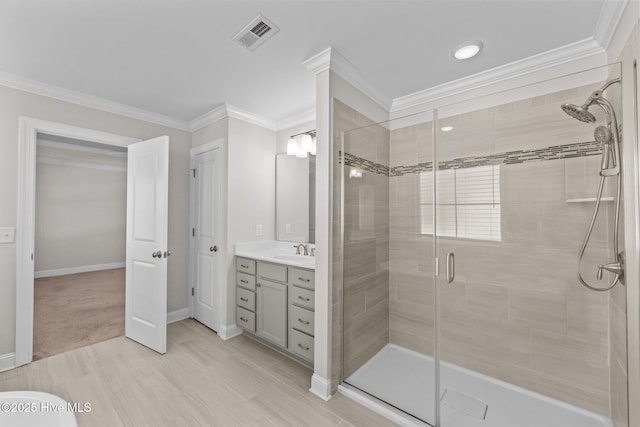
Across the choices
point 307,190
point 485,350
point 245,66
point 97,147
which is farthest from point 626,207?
point 97,147

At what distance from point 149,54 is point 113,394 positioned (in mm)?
2428

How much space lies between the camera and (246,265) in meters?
2.79

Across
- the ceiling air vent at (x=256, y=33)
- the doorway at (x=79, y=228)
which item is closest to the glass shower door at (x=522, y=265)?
the ceiling air vent at (x=256, y=33)

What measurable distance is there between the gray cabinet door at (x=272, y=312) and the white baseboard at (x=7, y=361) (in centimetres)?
195

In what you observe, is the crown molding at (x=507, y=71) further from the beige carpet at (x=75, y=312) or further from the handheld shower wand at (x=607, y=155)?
the beige carpet at (x=75, y=312)

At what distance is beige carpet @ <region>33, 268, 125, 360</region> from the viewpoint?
2.70 metres

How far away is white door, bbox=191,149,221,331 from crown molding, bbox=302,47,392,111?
1561mm

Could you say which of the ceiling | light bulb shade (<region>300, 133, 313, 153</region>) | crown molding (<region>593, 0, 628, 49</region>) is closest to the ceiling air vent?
the ceiling

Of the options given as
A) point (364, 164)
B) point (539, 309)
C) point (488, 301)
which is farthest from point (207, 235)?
point (539, 309)

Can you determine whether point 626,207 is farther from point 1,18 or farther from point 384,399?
point 1,18

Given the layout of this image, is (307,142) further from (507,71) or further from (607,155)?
(607,155)

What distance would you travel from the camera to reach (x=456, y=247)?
6.56ft

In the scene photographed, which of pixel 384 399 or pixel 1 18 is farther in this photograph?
pixel 384 399

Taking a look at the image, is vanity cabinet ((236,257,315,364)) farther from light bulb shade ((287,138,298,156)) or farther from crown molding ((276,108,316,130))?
crown molding ((276,108,316,130))
